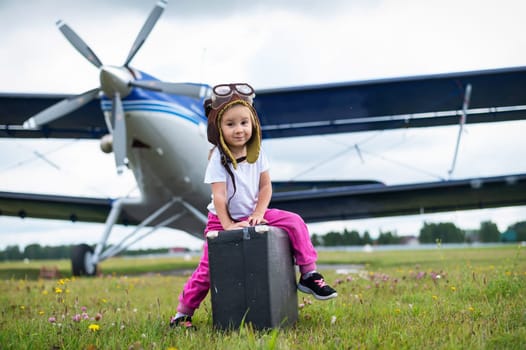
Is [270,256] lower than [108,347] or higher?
higher

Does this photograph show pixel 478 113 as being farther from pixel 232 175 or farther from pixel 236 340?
pixel 236 340

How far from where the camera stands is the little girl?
96.2 inches

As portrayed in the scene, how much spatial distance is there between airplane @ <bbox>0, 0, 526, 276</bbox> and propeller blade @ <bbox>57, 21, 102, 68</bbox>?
17 millimetres

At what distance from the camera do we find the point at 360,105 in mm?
10703

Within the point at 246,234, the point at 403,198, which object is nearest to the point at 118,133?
the point at 403,198

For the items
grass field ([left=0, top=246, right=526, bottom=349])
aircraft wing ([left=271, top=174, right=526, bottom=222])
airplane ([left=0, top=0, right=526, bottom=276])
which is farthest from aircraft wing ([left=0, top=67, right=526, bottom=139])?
grass field ([left=0, top=246, right=526, bottom=349])

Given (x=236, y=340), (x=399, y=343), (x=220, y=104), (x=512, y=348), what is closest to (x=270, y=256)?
(x=236, y=340)

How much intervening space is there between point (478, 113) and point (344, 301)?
795cm

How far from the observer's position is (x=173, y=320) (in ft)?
8.45

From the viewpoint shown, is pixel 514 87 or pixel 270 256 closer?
pixel 270 256

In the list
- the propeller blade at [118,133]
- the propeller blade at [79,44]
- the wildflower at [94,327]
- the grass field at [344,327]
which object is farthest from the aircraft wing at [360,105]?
the wildflower at [94,327]

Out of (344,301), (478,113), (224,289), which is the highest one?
(478,113)

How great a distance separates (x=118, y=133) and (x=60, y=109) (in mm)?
1042

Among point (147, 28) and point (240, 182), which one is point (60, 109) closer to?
point (147, 28)
